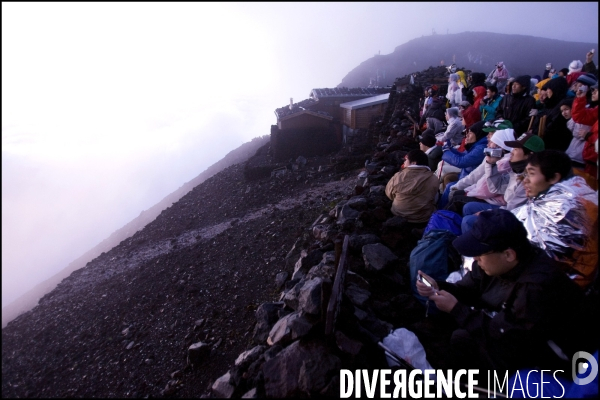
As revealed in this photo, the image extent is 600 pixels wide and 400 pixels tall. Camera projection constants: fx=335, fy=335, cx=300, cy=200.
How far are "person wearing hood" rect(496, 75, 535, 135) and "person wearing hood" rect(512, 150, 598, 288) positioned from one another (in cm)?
379

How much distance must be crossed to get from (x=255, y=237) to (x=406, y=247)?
627 cm

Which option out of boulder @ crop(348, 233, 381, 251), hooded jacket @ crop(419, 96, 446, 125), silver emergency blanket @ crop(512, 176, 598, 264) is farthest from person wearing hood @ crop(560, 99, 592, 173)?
hooded jacket @ crop(419, 96, 446, 125)

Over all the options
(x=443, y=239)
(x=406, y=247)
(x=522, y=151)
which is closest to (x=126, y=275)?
(x=406, y=247)

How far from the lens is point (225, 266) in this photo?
839 centimetres

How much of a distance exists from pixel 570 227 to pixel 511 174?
1630 millimetres

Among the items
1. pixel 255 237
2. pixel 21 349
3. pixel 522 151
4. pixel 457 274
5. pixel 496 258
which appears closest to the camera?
pixel 21 349

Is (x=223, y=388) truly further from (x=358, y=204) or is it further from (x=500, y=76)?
(x=500, y=76)

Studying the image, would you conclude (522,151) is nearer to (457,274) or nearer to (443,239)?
(443,239)

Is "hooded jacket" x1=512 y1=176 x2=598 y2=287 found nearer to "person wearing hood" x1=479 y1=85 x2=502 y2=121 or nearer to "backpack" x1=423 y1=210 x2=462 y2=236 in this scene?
"backpack" x1=423 y1=210 x2=462 y2=236

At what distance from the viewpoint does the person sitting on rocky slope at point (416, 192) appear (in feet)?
15.2

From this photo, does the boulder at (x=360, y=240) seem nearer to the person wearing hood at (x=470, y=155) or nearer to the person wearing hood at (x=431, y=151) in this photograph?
the person wearing hood at (x=470, y=155)

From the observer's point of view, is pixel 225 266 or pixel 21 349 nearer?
pixel 21 349

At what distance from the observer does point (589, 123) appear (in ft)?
13.4

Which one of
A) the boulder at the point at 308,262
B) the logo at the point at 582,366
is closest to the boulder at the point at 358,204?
the boulder at the point at 308,262
